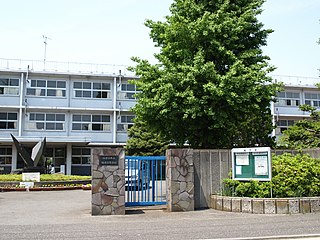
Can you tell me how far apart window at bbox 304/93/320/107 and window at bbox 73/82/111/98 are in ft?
71.5

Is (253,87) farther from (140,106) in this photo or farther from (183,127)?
(140,106)

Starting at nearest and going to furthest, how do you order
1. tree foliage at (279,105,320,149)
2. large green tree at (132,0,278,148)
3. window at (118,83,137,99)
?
large green tree at (132,0,278,148)
tree foliage at (279,105,320,149)
window at (118,83,137,99)

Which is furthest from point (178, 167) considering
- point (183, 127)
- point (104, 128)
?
point (104, 128)

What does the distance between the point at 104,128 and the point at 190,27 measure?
2292 cm

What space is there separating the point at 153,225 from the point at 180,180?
3094 mm

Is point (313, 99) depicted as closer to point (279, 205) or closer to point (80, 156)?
point (80, 156)

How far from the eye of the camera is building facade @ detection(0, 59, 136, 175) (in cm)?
3441

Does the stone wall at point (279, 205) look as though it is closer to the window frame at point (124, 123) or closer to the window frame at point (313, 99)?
the window frame at point (124, 123)

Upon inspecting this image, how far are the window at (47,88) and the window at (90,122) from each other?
105 inches

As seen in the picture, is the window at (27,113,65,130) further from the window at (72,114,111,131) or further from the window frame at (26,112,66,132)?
the window at (72,114,111,131)

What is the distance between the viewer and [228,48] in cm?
1567

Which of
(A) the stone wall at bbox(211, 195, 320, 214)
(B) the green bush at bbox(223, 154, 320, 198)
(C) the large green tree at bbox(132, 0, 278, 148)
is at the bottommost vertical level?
(A) the stone wall at bbox(211, 195, 320, 214)

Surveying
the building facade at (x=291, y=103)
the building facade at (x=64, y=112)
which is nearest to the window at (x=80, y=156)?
the building facade at (x=64, y=112)

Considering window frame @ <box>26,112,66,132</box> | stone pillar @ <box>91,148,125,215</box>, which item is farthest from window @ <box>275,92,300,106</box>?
stone pillar @ <box>91,148,125,215</box>
